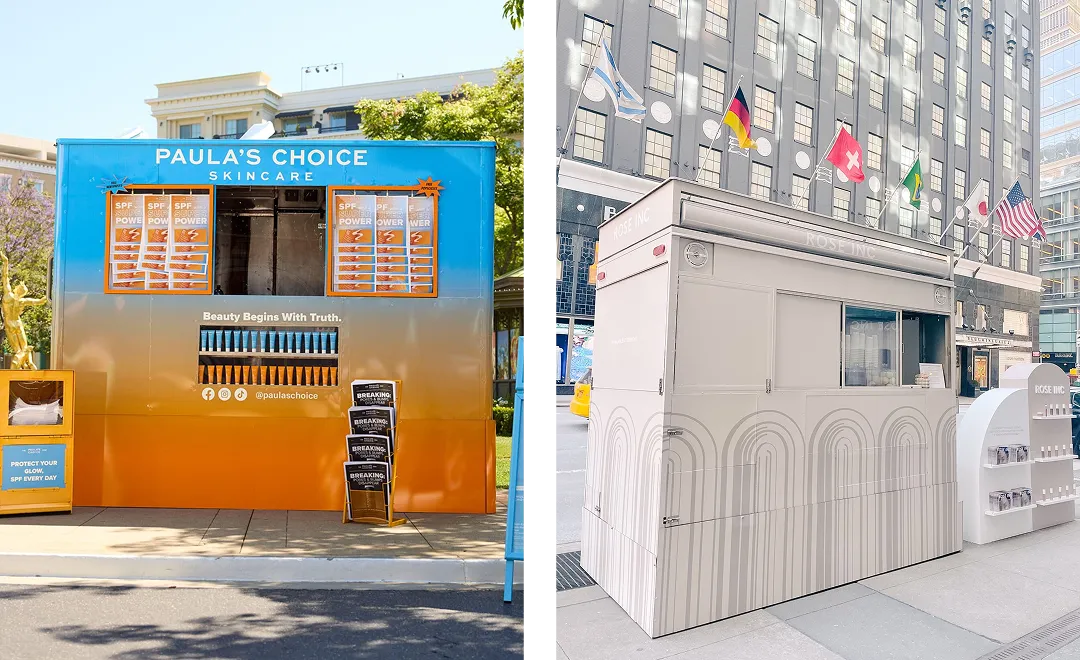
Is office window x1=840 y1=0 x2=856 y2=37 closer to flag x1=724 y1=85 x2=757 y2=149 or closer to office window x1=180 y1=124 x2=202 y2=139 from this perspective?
flag x1=724 y1=85 x2=757 y2=149

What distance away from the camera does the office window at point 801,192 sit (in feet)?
6.66

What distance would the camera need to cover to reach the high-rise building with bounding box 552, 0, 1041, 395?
2.01m

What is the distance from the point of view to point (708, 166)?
198 centimetres

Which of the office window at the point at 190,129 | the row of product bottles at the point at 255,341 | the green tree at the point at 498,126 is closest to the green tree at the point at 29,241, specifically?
the green tree at the point at 498,126

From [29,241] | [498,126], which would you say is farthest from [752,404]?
[29,241]

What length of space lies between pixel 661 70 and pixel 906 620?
1606 millimetres

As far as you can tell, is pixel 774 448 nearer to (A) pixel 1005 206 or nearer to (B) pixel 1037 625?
(B) pixel 1037 625

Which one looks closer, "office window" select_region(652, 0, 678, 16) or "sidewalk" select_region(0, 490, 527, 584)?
"office window" select_region(652, 0, 678, 16)

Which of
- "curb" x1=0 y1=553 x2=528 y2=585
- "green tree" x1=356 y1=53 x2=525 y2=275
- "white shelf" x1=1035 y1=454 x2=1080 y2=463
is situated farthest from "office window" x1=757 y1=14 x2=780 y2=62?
"green tree" x1=356 y1=53 x2=525 y2=275

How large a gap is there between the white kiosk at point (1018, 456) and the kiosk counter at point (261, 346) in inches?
108

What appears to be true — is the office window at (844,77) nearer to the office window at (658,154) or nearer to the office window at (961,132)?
Result: the office window at (961,132)

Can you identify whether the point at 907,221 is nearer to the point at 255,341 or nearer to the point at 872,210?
the point at 872,210

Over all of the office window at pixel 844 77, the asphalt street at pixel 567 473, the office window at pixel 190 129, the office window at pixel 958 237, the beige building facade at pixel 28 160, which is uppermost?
the office window at pixel 190 129

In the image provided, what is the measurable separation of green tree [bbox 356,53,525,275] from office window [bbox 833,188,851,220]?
23.9 ft
